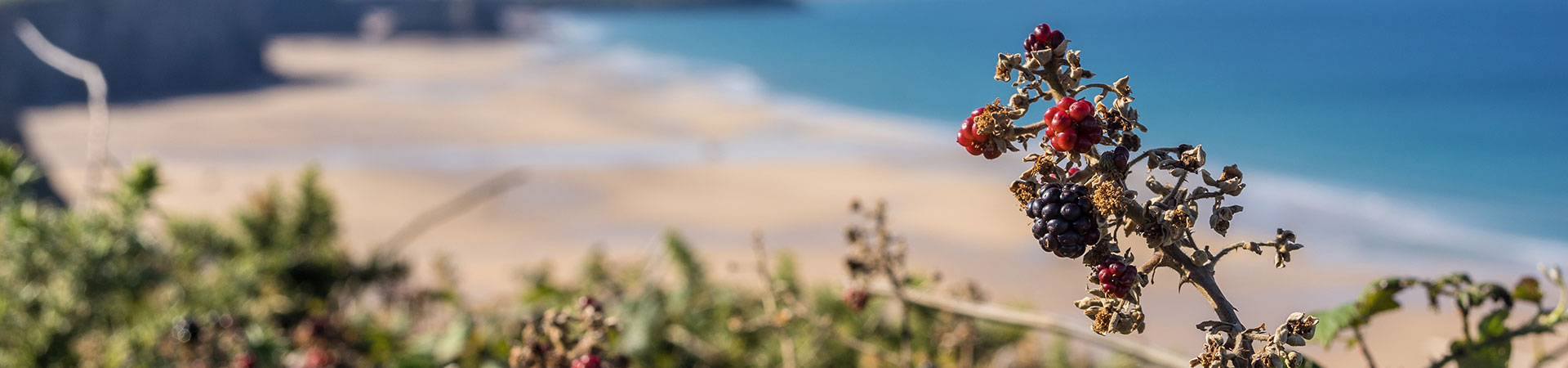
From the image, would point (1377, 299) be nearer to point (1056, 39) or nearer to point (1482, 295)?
point (1482, 295)

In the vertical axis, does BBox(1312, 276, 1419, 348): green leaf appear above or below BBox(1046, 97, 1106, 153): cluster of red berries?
below

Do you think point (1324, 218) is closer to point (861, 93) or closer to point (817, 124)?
point (817, 124)

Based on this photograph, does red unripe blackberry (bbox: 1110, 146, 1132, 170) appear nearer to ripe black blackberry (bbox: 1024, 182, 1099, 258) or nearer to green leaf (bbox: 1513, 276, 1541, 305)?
ripe black blackberry (bbox: 1024, 182, 1099, 258)

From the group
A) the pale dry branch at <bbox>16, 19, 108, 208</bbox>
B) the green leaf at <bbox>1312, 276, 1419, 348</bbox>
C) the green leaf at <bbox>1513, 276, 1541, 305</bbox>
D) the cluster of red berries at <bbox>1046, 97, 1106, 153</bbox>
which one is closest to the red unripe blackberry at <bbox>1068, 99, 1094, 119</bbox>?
the cluster of red berries at <bbox>1046, 97, 1106, 153</bbox>

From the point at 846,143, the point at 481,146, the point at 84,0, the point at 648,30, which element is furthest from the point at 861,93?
the point at 648,30

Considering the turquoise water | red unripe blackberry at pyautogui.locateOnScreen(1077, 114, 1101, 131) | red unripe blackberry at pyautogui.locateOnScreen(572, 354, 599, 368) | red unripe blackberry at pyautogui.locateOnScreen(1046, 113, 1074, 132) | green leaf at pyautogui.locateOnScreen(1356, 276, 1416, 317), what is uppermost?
the turquoise water

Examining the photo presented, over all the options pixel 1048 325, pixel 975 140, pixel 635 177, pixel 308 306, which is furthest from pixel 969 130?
pixel 635 177
